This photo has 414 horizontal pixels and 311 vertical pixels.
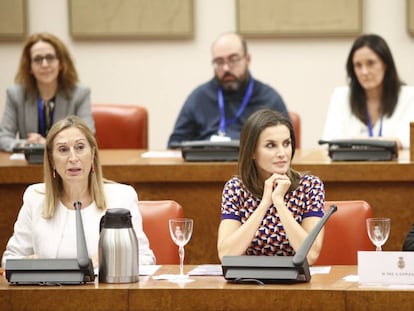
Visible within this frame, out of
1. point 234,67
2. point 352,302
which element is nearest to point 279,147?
point 352,302

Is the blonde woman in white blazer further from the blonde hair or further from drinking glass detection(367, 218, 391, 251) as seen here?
drinking glass detection(367, 218, 391, 251)

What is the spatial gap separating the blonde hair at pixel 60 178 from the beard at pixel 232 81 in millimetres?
2611

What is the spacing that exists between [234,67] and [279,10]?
1313 mm

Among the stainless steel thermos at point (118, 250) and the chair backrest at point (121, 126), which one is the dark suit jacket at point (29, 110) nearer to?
the chair backrest at point (121, 126)

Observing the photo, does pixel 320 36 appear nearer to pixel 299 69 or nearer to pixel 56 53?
pixel 299 69

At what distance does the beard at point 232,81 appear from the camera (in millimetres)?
7195

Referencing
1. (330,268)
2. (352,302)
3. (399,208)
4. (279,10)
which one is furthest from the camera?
(279,10)

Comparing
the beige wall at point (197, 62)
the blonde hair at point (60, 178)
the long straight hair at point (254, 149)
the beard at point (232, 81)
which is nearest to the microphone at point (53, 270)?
the blonde hair at point (60, 178)

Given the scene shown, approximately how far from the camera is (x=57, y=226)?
4609 mm

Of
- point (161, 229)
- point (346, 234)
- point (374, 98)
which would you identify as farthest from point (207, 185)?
point (374, 98)

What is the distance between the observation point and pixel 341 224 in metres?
4.51

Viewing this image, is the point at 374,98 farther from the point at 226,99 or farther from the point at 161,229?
the point at 161,229

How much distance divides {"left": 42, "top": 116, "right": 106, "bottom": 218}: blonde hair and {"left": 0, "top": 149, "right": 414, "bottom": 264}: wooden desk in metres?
1.09

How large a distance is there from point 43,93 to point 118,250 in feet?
11.4
